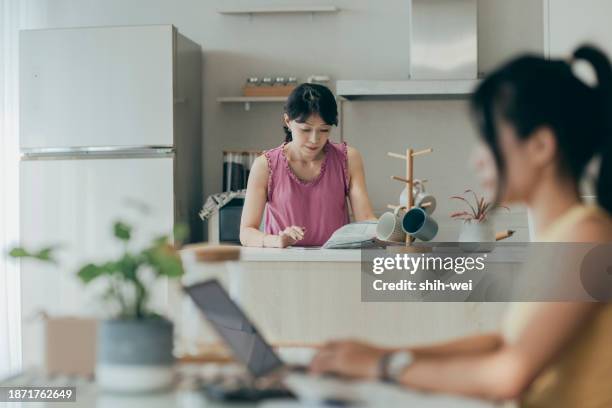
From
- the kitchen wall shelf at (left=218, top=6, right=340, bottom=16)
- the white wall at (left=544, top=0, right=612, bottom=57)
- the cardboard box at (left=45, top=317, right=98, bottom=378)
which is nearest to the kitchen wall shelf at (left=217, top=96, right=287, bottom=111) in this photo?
A: the kitchen wall shelf at (left=218, top=6, right=340, bottom=16)

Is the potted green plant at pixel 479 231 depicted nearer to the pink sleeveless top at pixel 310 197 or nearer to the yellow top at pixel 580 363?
the pink sleeveless top at pixel 310 197

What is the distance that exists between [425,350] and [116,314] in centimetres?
40

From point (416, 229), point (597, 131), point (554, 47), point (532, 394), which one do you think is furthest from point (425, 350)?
point (554, 47)

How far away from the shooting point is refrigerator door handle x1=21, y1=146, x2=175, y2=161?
420 centimetres

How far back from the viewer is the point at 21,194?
14.1ft

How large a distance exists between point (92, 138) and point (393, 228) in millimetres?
2245

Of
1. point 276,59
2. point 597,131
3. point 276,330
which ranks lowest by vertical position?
point 276,330

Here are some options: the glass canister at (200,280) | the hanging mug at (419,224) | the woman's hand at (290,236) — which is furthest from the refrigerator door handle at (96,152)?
the glass canister at (200,280)

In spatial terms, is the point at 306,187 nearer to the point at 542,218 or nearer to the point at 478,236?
the point at 478,236

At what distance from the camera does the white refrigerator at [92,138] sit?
164 inches

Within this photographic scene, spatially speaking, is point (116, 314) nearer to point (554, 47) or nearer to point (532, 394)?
point (532, 394)

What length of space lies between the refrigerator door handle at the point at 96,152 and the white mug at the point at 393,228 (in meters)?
1.94

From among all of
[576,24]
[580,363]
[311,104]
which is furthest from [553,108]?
[576,24]

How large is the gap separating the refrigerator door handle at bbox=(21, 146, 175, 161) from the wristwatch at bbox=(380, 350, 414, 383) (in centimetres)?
328
